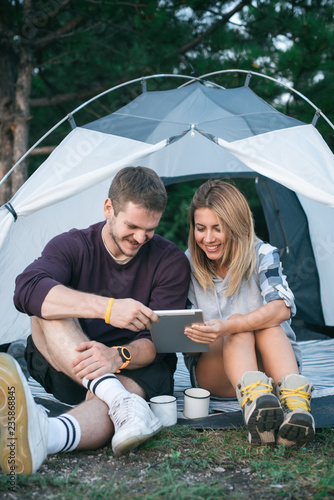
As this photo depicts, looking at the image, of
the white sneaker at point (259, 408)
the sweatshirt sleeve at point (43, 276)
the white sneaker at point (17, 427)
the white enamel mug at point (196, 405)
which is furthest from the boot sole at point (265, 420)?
the sweatshirt sleeve at point (43, 276)

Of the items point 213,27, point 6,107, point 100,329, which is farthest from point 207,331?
point 6,107

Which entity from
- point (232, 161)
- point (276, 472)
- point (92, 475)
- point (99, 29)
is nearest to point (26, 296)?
point (92, 475)

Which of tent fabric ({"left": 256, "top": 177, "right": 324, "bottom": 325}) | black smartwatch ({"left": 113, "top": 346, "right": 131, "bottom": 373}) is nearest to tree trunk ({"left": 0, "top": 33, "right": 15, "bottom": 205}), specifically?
tent fabric ({"left": 256, "top": 177, "right": 324, "bottom": 325})

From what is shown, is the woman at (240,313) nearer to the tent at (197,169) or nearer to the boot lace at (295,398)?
the boot lace at (295,398)

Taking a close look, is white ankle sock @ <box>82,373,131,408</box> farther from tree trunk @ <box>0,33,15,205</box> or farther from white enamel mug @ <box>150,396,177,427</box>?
tree trunk @ <box>0,33,15,205</box>

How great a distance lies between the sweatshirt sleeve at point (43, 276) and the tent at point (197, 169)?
31cm

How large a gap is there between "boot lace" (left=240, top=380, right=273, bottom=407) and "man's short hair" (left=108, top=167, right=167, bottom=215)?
73 centimetres

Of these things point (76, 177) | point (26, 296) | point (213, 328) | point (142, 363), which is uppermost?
point (76, 177)

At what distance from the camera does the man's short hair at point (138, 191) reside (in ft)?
6.23

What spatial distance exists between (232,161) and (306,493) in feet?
8.29

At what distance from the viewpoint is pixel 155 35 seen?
4125 millimetres

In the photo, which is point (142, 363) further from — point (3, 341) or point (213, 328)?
point (3, 341)

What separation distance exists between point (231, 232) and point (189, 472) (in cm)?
90

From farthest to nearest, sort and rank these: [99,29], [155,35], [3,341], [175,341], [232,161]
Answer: [99,29], [155,35], [232,161], [3,341], [175,341]
